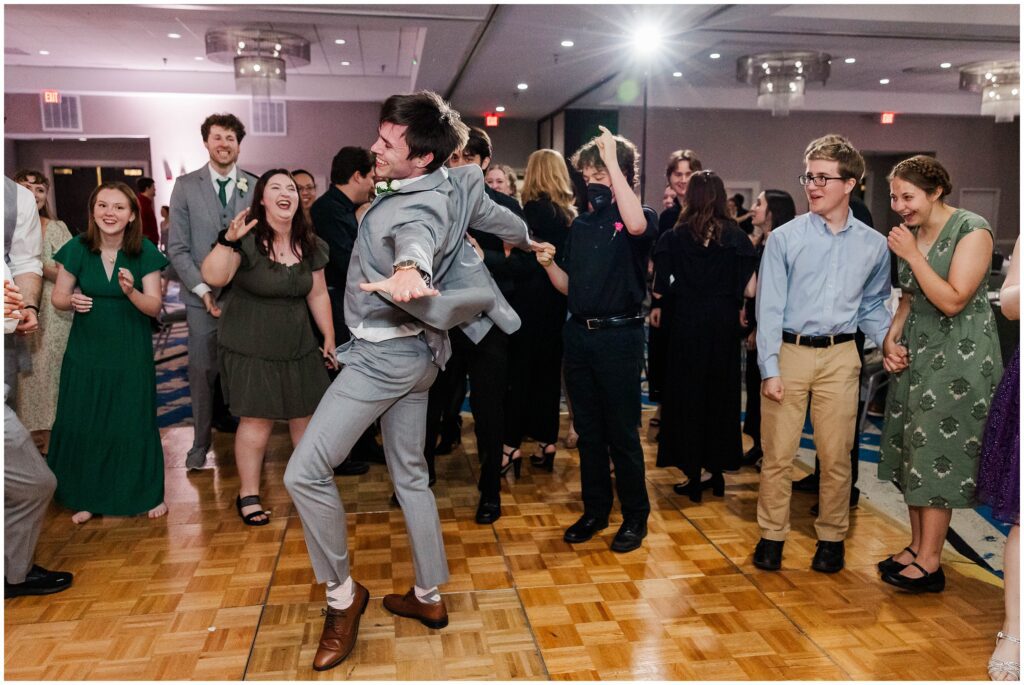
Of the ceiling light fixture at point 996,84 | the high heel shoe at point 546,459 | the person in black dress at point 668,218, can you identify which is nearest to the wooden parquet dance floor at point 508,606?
the high heel shoe at point 546,459

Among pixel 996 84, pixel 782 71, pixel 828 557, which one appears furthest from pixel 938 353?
pixel 996 84

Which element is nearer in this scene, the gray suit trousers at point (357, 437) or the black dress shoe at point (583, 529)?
the gray suit trousers at point (357, 437)

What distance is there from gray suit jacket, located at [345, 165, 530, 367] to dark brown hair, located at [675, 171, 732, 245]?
3.95 ft

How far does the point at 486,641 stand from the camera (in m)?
2.28

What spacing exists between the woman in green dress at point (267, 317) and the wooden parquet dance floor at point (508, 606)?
440 millimetres

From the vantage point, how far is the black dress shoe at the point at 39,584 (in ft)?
8.32

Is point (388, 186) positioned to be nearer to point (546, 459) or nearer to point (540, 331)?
point (540, 331)

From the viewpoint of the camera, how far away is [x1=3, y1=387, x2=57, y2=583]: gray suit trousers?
234 centimetres

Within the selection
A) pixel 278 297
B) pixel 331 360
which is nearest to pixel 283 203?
pixel 278 297

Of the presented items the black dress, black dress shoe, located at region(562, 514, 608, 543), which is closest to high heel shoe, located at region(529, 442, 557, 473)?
the black dress

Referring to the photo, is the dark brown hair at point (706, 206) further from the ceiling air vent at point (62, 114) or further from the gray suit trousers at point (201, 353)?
the ceiling air vent at point (62, 114)

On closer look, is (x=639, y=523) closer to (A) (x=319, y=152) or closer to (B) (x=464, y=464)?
(B) (x=464, y=464)

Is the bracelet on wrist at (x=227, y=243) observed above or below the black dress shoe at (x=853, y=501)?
above

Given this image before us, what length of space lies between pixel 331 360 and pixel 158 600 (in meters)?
1.20
